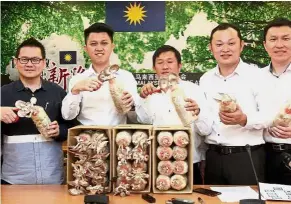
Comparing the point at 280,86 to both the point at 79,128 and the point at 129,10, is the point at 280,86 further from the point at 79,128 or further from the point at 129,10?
the point at 129,10

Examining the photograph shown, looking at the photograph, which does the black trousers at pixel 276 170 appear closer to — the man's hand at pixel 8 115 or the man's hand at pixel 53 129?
the man's hand at pixel 53 129

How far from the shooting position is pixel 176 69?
2840 mm

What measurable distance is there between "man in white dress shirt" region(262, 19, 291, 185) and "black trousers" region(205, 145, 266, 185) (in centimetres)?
7

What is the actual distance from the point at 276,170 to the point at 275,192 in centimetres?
49

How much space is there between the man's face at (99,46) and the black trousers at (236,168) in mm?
993

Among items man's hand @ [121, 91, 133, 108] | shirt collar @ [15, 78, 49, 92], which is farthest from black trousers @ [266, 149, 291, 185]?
shirt collar @ [15, 78, 49, 92]

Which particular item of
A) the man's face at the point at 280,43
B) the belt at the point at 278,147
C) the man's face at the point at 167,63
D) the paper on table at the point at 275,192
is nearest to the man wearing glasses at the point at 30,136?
the man's face at the point at 167,63

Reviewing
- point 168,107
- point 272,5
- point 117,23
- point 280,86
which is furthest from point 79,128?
point 272,5

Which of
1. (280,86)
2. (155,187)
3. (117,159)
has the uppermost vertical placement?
(280,86)

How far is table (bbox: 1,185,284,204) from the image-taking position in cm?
192

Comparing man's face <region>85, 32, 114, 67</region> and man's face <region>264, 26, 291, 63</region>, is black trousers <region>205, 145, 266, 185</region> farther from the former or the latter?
man's face <region>85, 32, 114, 67</region>

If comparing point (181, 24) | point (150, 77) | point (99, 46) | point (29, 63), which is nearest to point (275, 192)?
point (99, 46)

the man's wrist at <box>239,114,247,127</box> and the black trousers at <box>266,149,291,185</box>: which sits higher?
the man's wrist at <box>239,114,247,127</box>

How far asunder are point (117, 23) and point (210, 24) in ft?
2.92
